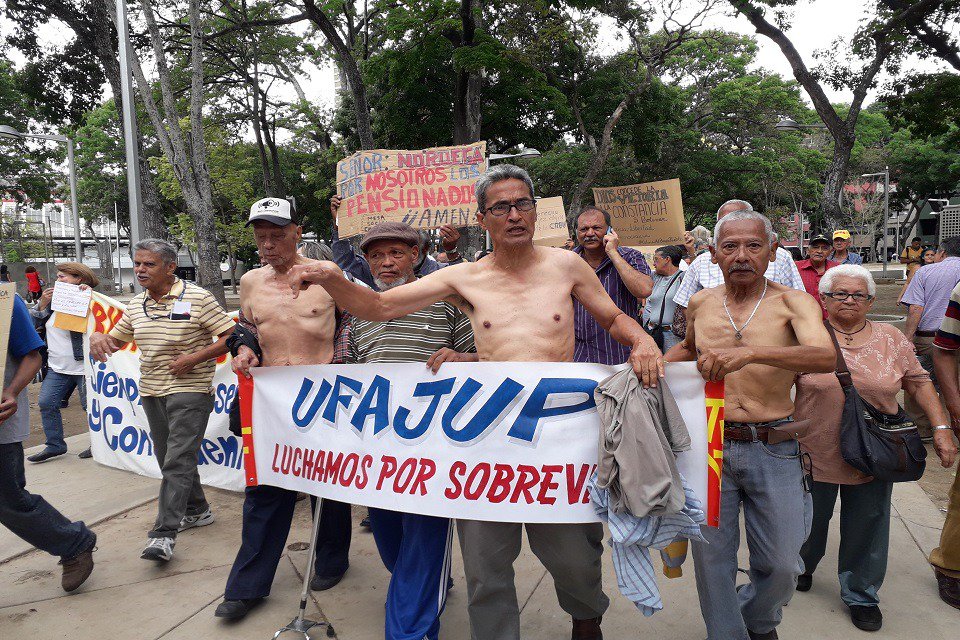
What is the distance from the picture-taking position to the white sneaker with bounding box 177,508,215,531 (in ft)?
15.2

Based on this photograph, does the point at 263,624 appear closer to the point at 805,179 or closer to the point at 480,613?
the point at 480,613

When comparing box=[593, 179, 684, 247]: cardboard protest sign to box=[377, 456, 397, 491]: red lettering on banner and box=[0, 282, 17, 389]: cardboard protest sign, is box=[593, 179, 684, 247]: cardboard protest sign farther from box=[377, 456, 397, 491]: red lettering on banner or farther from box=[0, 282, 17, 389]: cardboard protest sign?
box=[0, 282, 17, 389]: cardboard protest sign

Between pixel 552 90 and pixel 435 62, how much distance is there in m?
2.96

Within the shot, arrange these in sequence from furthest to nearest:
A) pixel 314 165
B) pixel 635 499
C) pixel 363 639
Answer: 1. pixel 314 165
2. pixel 363 639
3. pixel 635 499

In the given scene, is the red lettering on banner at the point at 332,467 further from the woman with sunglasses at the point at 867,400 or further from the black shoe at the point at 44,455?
the black shoe at the point at 44,455

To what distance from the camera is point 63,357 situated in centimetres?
678

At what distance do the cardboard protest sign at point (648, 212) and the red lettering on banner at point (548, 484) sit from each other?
8.36 meters

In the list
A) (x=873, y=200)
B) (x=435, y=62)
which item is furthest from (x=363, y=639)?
(x=873, y=200)

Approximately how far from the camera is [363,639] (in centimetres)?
315

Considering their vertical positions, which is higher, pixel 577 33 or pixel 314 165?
pixel 577 33

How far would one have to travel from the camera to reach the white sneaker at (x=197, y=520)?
4.63 m

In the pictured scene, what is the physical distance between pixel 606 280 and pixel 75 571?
3.61 m

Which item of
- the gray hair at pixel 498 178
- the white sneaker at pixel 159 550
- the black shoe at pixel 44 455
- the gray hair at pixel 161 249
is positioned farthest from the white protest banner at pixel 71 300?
the gray hair at pixel 498 178

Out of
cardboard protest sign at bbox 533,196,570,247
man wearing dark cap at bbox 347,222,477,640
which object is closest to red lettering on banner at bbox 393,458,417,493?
man wearing dark cap at bbox 347,222,477,640
